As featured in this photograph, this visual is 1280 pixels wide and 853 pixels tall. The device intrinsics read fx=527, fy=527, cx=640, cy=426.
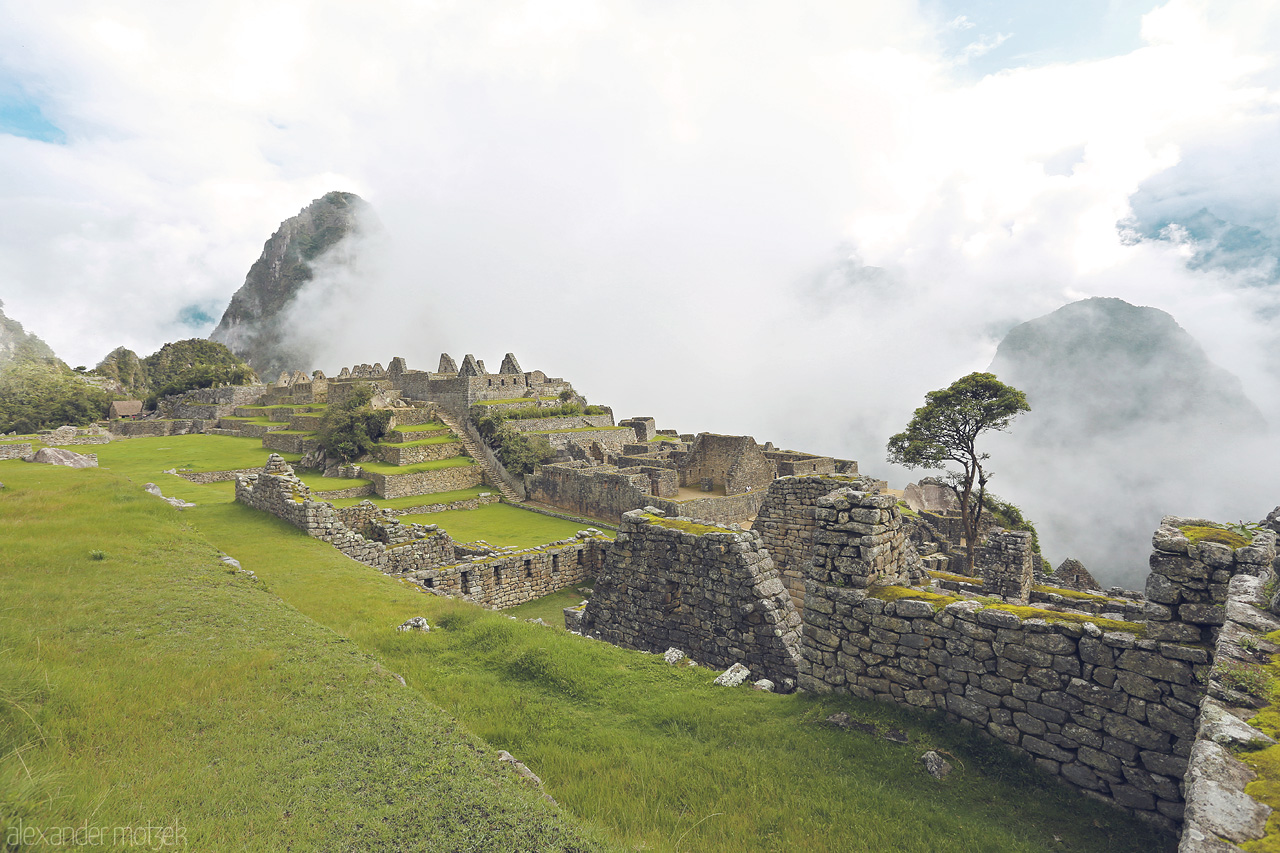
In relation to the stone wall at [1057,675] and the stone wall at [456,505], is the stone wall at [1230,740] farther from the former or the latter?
the stone wall at [456,505]

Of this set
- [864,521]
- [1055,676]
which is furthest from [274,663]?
[1055,676]

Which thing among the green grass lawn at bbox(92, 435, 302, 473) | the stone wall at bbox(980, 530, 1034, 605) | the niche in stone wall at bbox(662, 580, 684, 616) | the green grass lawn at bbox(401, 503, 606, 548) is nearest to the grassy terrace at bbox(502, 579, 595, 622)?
the green grass lawn at bbox(401, 503, 606, 548)

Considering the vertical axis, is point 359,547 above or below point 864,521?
below

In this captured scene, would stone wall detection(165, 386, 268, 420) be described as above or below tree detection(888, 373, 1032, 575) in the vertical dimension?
below

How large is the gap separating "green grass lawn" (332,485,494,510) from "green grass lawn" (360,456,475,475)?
1765 millimetres

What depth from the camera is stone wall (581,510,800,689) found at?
8.05 metres

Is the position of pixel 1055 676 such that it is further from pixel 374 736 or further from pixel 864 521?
pixel 374 736

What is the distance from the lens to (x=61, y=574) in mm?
8133

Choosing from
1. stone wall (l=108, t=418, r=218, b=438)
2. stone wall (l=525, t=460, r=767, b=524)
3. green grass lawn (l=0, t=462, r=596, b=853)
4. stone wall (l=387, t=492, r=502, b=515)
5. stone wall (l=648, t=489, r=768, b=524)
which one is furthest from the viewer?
stone wall (l=108, t=418, r=218, b=438)

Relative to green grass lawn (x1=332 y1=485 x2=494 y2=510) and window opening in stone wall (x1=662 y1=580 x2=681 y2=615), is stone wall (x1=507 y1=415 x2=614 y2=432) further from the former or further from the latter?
window opening in stone wall (x1=662 y1=580 x2=681 y2=615)

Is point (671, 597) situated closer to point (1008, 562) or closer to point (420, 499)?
point (1008, 562)

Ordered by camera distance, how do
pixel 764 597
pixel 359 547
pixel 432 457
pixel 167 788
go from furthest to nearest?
pixel 432 457 → pixel 359 547 → pixel 764 597 → pixel 167 788

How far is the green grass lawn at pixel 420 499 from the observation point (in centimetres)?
2827

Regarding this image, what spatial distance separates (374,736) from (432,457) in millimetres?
32779
